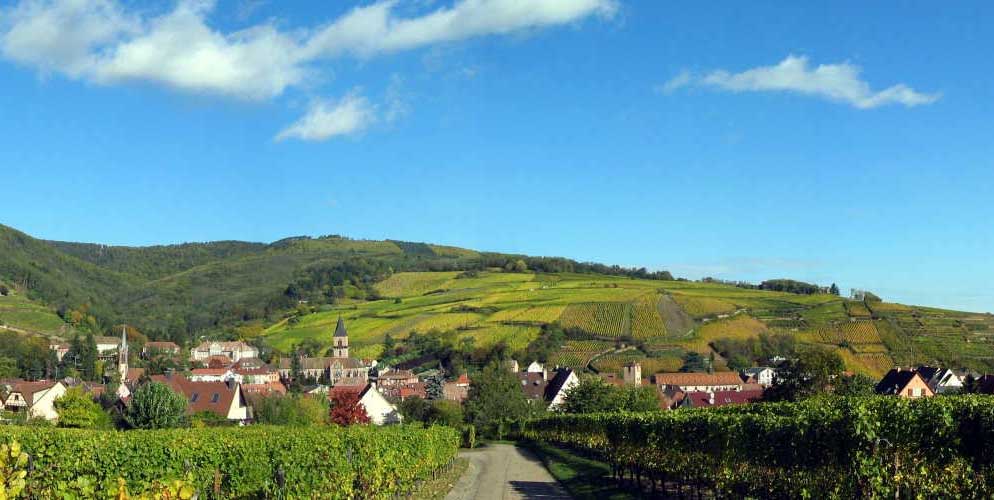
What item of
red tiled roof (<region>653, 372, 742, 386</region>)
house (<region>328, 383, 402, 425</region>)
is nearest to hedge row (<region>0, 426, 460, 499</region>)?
house (<region>328, 383, 402, 425</region>)

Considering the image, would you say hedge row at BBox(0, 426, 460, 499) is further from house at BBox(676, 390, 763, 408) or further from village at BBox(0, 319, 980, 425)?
house at BBox(676, 390, 763, 408)

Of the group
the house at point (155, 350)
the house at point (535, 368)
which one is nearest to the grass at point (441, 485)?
the house at point (535, 368)

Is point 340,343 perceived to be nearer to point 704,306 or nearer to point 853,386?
point 704,306

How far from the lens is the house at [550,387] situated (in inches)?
4609

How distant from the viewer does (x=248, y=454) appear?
30500 mm

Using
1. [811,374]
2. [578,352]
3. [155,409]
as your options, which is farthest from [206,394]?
[578,352]

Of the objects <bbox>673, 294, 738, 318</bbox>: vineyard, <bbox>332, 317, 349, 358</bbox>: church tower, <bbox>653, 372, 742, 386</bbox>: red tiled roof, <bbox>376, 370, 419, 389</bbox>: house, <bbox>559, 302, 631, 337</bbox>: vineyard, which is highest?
<bbox>673, 294, 738, 318</bbox>: vineyard

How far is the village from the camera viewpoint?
3489 inches

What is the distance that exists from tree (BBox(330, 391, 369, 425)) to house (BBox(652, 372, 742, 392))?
54413 millimetres

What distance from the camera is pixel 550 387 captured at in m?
123

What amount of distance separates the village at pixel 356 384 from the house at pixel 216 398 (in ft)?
0.32

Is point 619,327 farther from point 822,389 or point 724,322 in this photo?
point 822,389

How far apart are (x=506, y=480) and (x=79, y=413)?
40.2 meters

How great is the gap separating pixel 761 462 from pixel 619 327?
134 meters
